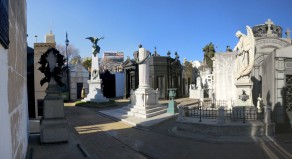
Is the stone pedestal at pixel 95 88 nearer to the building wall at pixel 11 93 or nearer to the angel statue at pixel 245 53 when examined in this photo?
the angel statue at pixel 245 53

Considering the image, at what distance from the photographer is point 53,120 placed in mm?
8664

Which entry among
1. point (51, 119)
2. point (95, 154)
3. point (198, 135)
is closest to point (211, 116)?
point (198, 135)

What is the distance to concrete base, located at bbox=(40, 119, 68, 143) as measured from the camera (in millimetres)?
8398

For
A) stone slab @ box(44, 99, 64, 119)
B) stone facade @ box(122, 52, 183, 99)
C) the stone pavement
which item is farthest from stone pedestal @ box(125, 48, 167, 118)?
stone facade @ box(122, 52, 183, 99)

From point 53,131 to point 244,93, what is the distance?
834 centimetres

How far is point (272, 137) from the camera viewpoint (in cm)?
933

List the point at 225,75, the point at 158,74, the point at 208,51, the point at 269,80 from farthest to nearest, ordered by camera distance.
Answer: the point at 208,51
the point at 158,74
the point at 225,75
the point at 269,80

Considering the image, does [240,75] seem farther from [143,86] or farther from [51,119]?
[51,119]

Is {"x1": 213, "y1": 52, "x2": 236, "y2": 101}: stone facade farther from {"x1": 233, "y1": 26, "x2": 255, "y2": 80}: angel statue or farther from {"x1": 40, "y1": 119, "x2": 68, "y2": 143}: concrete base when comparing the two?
{"x1": 40, "y1": 119, "x2": 68, "y2": 143}: concrete base

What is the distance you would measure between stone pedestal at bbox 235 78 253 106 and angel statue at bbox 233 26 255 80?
395 mm

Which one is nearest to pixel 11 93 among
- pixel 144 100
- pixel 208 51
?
pixel 144 100

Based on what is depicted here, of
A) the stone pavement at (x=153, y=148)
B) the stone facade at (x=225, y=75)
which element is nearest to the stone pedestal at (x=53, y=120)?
the stone pavement at (x=153, y=148)

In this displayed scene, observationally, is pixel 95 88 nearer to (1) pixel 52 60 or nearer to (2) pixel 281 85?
(1) pixel 52 60

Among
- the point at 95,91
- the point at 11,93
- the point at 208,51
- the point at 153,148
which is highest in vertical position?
the point at 208,51
